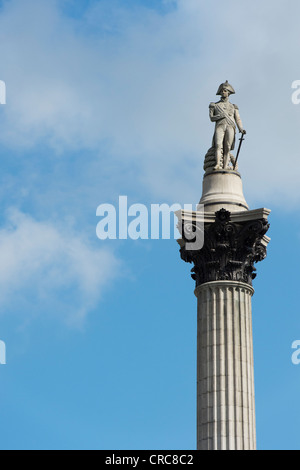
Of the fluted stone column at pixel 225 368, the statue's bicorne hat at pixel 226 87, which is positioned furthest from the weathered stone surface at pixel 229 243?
the statue's bicorne hat at pixel 226 87

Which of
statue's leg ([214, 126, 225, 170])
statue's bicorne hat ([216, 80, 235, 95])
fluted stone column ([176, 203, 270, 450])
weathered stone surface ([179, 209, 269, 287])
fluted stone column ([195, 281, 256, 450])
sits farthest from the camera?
statue's bicorne hat ([216, 80, 235, 95])

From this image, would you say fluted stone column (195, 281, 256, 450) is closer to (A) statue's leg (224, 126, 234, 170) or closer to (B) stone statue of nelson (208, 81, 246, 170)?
(A) statue's leg (224, 126, 234, 170)

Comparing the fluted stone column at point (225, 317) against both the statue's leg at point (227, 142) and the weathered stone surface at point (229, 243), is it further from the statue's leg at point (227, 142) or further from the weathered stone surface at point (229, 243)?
the statue's leg at point (227, 142)

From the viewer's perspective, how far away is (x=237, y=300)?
41781mm

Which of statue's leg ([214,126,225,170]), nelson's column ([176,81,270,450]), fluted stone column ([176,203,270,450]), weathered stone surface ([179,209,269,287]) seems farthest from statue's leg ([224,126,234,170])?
weathered stone surface ([179,209,269,287])

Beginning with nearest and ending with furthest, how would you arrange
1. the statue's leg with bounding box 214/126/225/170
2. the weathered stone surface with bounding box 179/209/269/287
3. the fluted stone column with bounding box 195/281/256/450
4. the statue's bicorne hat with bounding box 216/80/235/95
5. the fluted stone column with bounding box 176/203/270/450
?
the fluted stone column with bounding box 195/281/256/450 < the fluted stone column with bounding box 176/203/270/450 < the weathered stone surface with bounding box 179/209/269/287 < the statue's leg with bounding box 214/126/225/170 < the statue's bicorne hat with bounding box 216/80/235/95

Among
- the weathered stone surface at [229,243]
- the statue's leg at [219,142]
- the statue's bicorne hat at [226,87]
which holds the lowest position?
the weathered stone surface at [229,243]

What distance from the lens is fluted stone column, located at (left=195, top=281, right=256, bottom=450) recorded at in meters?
39.6

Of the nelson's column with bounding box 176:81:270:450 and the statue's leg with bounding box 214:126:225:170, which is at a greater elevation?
the statue's leg with bounding box 214:126:225:170

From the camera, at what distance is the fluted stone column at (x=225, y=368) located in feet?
130
